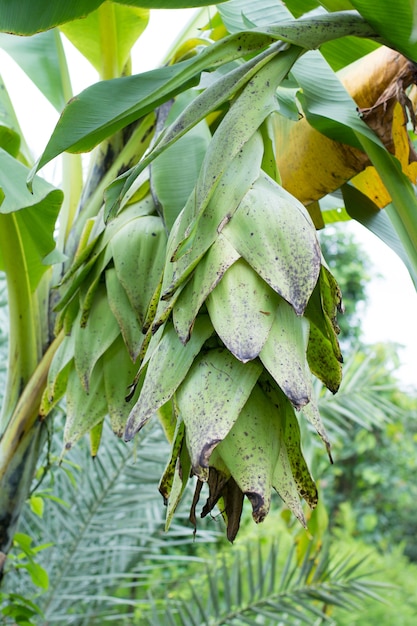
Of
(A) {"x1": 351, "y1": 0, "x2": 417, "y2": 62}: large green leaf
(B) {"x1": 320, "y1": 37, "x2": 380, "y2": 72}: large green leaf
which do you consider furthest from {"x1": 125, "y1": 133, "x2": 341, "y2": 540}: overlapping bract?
(B) {"x1": 320, "y1": 37, "x2": 380, "y2": 72}: large green leaf

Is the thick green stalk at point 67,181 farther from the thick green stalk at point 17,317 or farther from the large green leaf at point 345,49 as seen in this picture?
the large green leaf at point 345,49

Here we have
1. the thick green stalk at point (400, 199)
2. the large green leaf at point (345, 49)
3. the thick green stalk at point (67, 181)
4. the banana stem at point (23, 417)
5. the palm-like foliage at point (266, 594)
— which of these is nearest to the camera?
the thick green stalk at point (400, 199)

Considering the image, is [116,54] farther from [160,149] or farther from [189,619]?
[189,619]

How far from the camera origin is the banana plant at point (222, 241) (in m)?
0.30

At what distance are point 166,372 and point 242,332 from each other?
45 millimetres

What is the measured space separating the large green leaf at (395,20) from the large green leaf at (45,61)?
1.41ft

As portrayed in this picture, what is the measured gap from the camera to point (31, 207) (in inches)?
20.8

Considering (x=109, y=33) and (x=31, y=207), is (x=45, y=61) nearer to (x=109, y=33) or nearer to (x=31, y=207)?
(x=109, y=33)

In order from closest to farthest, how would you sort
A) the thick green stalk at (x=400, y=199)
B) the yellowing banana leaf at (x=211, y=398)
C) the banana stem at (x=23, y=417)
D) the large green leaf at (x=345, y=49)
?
the yellowing banana leaf at (x=211, y=398), the thick green stalk at (x=400, y=199), the large green leaf at (x=345, y=49), the banana stem at (x=23, y=417)

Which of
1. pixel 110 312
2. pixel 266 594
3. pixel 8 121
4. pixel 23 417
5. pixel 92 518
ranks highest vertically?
pixel 8 121

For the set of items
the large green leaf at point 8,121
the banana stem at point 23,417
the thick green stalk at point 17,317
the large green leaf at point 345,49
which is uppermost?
the large green leaf at point 345,49

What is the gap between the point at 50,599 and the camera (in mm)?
1197

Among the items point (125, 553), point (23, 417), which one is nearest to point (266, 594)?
point (125, 553)

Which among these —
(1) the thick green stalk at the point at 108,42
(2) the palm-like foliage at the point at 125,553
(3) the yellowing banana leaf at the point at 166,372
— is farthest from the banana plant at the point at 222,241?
(2) the palm-like foliage at the point at 125,553
